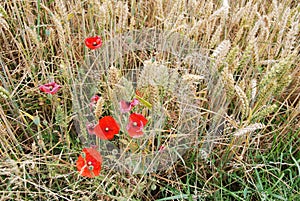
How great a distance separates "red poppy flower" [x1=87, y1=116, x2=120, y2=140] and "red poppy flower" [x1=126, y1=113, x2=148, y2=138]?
0.04m

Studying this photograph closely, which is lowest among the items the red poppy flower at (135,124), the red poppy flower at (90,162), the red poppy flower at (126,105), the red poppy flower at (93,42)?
the red poppy flower at (90,162)

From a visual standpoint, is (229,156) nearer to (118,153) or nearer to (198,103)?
(198,103)

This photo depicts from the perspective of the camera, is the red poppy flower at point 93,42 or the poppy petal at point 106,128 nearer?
the poppy petal at point 106,128

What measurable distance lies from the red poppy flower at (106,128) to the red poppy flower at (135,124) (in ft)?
0.14

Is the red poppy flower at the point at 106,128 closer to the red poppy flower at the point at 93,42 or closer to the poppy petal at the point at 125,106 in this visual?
the poppy petal at the point at 125,106

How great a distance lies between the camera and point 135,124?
911mm

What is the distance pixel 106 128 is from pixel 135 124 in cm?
8

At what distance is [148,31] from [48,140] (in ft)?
1.66

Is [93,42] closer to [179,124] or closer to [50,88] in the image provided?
[50,88]

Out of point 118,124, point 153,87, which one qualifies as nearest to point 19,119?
point 118,124

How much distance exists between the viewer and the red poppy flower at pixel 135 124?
2.93 ft

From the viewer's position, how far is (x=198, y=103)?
1.09 m

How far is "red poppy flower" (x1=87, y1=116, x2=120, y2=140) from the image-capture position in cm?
92

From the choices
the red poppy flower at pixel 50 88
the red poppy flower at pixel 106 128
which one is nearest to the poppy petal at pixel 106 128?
the red poppy flower at pixel 106 128
